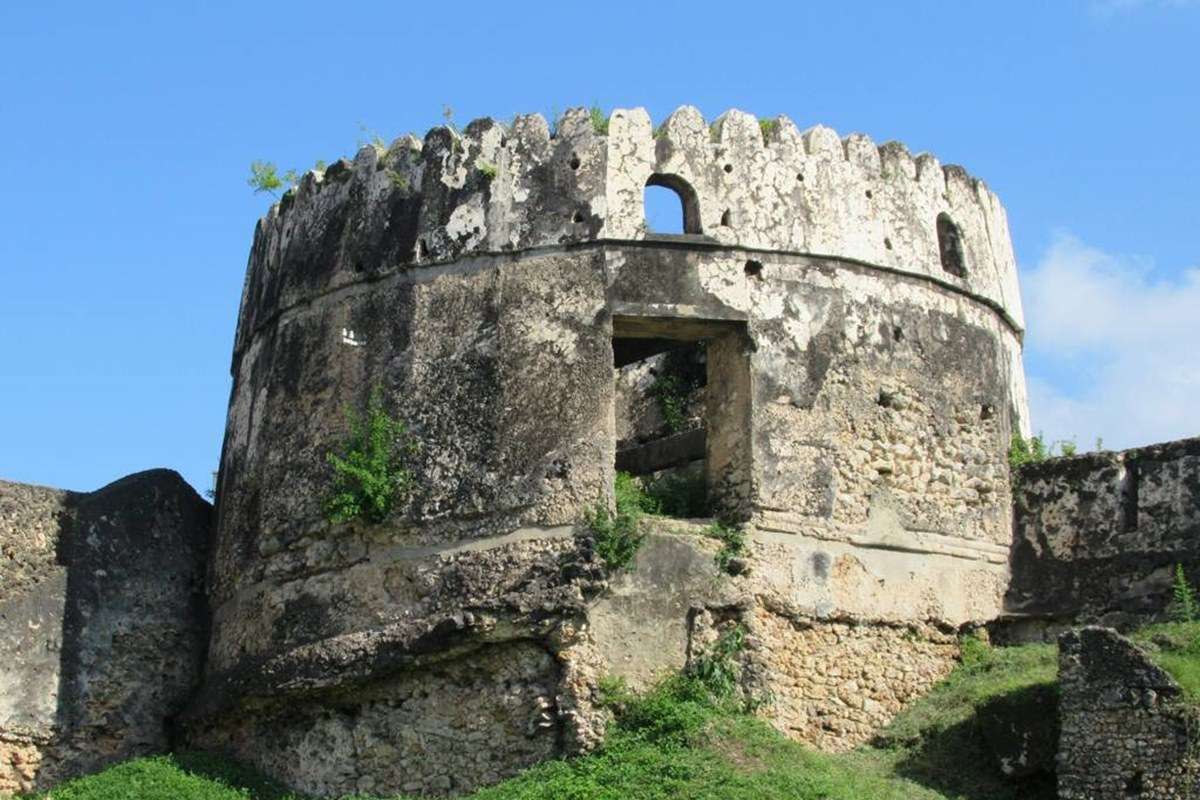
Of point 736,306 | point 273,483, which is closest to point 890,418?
point 736,306

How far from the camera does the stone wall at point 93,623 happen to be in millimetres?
16953

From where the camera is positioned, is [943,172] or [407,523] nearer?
[407,523]

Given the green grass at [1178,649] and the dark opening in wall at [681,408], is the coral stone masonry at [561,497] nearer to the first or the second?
the dark opening in wall at [681,408]

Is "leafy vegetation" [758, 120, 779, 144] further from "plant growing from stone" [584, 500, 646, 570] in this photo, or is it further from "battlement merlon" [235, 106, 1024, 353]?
"plant growing from stone" [584, 500, 646, 570]

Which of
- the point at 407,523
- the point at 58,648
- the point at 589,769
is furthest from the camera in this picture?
→ the point at 58,648

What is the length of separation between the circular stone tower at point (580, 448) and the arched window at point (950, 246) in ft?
0.11

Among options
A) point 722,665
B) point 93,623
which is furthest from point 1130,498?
point 93,623

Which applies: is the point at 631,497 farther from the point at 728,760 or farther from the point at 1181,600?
the point at 1181,600

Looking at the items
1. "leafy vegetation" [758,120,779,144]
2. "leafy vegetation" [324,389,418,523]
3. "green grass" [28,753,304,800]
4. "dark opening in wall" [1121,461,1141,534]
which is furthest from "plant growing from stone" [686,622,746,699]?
"leafy vegetation" [758,120,779,144]

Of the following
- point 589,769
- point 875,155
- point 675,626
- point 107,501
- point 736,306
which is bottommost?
Answer: point 589,769

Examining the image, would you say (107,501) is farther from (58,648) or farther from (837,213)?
(837,213)

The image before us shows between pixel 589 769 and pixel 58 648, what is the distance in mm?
4743

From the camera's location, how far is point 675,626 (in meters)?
15.5

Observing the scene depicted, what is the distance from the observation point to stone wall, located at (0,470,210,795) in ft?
55.6
